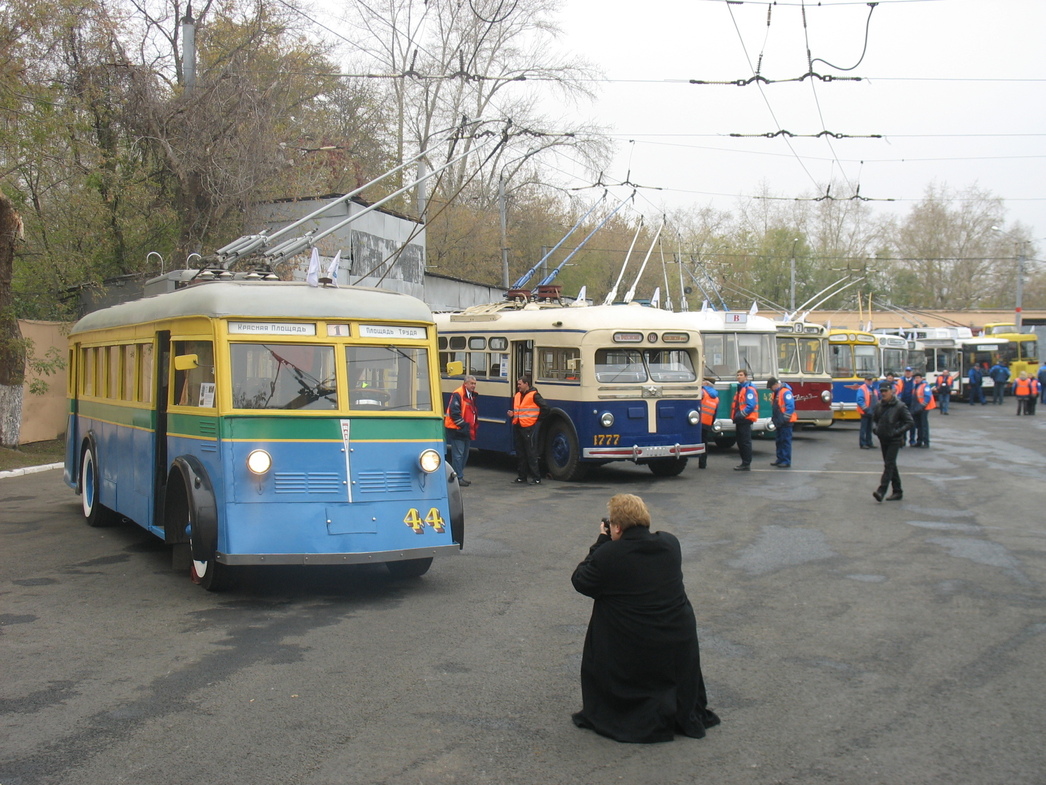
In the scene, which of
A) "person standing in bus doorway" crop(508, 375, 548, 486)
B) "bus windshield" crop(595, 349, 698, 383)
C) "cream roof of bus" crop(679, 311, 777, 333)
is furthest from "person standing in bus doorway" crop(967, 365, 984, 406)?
"person standing in bus doorway" crop(508, 375, 548, 486)

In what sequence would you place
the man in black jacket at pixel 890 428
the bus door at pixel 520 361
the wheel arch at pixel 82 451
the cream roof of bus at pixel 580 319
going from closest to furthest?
the wheel arch at pixel 82 451 < the man in black jacket at pixel 890 428 < the cream roof of bus at pixel 580 319 < the bus door at pixel 520 361

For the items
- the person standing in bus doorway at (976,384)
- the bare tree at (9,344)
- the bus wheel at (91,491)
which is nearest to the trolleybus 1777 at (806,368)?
the bare tree at (9,344)

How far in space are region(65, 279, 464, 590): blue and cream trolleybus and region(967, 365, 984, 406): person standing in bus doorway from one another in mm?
41331

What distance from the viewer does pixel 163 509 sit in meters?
9.62

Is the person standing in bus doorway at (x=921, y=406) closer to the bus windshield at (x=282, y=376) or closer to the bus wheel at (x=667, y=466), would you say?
the bus wheel at (x=667, y=466)

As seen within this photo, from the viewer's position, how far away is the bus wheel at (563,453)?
16.9 metres

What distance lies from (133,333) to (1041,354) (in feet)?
183

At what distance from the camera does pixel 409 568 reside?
9602 millimetres

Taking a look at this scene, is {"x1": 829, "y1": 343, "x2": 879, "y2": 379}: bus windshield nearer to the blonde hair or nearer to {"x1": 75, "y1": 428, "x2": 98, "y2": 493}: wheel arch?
{"x1": 75, "y1": 428, "x2": 98, "y2": 493}: wheel arch

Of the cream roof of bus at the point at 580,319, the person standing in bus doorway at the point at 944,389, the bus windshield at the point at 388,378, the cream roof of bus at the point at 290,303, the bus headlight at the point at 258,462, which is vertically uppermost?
the cream roof of bus at the point at 580,319

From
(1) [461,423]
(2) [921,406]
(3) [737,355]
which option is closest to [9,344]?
(1) [461,423]

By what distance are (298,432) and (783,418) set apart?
12290 mm

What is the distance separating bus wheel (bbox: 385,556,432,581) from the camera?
9.47 metres

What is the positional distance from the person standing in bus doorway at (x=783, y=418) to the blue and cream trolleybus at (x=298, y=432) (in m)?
10.8
